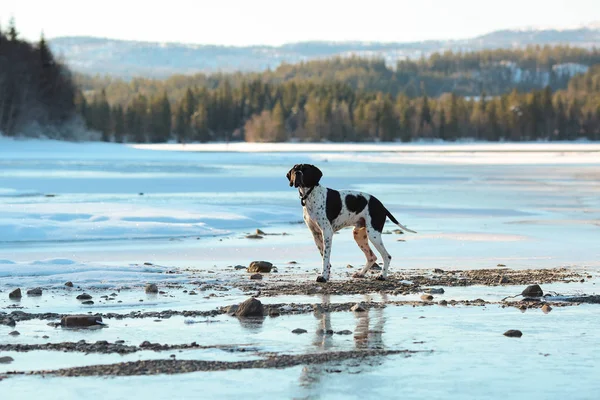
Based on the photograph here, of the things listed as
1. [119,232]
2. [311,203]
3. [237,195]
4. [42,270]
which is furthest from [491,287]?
[237,195]

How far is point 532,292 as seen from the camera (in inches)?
443

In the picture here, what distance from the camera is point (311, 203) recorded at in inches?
507

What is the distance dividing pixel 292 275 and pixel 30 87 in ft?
265

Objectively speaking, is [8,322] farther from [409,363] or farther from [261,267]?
[261,267]

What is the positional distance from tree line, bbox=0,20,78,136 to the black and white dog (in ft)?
237

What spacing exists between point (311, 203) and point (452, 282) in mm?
1994

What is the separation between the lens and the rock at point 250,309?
991 centimetres

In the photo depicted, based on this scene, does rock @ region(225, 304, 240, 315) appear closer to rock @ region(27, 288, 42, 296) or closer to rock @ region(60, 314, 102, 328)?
rock @ region(60, 314, 102, 328)

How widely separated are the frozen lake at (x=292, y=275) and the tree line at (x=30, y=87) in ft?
175

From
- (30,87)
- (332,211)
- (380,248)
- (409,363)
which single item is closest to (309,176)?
(332,211)

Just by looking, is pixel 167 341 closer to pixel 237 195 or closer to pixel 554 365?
pixel 554 365

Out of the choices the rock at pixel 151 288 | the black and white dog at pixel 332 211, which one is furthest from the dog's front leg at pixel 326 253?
the rock at pixel 151 288

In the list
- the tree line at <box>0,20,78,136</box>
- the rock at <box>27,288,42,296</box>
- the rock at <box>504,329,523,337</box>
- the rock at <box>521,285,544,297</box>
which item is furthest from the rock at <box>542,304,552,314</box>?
the tree line at <box>0,20,78,136</box>

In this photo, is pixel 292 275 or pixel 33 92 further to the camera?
pixel 33 92
